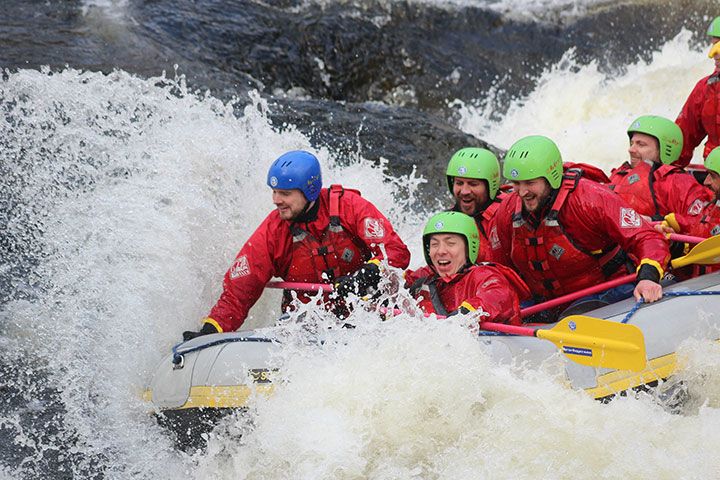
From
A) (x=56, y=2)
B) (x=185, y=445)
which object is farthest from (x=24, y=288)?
(x=56, y=2)

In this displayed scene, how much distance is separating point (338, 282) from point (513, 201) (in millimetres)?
1212

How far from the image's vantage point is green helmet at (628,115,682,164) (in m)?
7.31

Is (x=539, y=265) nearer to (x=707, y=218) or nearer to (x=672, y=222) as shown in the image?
(x=672, y=222)

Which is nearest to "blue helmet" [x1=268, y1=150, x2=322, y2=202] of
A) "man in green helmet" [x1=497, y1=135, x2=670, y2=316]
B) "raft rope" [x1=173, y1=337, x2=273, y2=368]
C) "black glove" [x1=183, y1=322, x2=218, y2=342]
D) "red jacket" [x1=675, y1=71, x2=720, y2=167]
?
"black glove" [x1=183, y1=322, x2=218, y2=342]

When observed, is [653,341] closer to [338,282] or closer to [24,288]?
[338,282]

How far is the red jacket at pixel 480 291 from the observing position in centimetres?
565

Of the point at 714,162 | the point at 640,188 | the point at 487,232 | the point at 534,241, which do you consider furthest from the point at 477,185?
the point at 714,162

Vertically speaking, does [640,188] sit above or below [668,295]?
above

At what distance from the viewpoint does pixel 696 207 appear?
6.80 meters

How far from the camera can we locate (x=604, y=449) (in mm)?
4828

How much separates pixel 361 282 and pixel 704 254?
2092 mm

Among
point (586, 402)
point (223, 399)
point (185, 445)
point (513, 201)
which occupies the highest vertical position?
point (513, 201)

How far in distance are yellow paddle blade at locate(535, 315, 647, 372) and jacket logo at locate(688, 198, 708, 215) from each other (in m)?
1.86

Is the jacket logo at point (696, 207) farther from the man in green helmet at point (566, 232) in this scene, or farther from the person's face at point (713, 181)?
the man in green helmet at point (566, 232)
